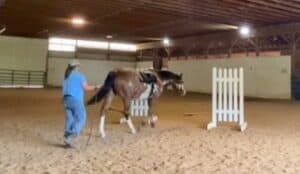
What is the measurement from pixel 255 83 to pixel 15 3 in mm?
12059

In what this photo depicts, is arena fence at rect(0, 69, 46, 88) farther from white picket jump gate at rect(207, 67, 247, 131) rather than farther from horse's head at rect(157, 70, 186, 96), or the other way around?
white picket jump gate at rect(207, 67, 247, 131)

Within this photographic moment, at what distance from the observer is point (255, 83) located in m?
17.5

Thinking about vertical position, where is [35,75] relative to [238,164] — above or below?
above

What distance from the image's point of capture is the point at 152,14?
13.5 m

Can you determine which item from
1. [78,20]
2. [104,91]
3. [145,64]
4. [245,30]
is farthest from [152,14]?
[145,64]

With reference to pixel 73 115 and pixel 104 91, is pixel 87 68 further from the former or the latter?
pixel 73 115

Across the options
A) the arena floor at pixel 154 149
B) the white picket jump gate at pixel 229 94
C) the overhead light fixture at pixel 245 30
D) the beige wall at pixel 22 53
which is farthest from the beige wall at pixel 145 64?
the white picket jump gate at pixel 229 94

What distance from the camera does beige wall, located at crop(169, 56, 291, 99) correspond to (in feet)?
53.3

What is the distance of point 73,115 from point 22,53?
1921 cm

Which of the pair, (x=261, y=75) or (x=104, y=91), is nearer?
(x=104, y=91)

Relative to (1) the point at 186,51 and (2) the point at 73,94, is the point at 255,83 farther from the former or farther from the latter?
(2) the point at 73,94

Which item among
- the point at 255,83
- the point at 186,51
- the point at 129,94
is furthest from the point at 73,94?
the point at 186,51

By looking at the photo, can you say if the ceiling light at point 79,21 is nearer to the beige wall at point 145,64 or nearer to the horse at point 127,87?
the horse at point 127,87

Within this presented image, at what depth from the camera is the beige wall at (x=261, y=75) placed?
639 inches
